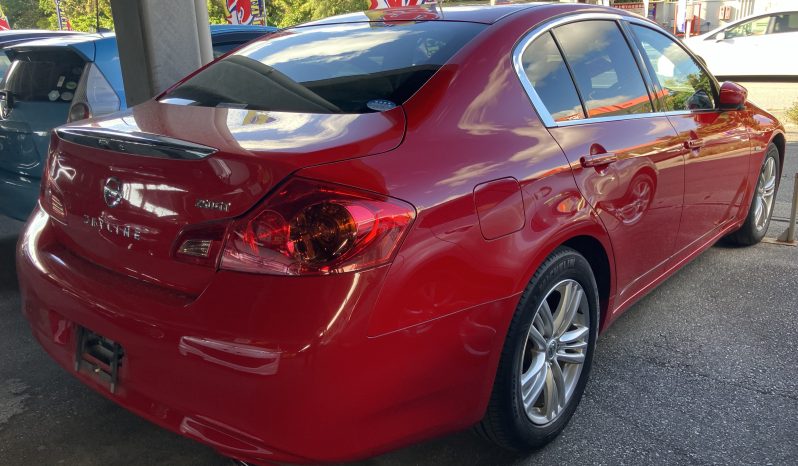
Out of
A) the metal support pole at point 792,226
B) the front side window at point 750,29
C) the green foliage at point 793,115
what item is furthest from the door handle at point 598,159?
the front side window at point 750,29

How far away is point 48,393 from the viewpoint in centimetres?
312

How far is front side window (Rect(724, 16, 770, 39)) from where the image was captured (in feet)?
53.8

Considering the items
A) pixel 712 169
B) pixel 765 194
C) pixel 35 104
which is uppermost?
pixel 35 104

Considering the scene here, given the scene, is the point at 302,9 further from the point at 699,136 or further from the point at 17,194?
the point at 699,136

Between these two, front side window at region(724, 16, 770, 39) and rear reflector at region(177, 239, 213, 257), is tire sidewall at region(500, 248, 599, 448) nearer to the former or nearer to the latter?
rear reflector at region(177, 239, 213, 257)

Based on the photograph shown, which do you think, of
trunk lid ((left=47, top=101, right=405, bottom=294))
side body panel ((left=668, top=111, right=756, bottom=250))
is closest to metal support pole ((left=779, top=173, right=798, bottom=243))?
side body panel ((left=668, top=111, right=756, bottom=250))

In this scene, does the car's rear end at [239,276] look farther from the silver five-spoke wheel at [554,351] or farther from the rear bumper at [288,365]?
the silver five-spoke wheel at [554,351]

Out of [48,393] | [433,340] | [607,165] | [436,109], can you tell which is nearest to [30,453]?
[48,393]

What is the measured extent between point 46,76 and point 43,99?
182 millimetres

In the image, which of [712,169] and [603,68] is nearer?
[603,68]

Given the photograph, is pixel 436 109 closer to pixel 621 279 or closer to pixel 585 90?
pixel 585 90

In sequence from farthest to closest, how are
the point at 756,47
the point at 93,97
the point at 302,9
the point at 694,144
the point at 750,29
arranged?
the point at 302,9, the point at 750,29, the point at 756,47, the point at 93,97, the point at 694,144

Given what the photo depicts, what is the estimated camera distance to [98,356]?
7.36ft

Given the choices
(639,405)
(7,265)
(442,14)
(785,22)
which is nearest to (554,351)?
(639,405)
